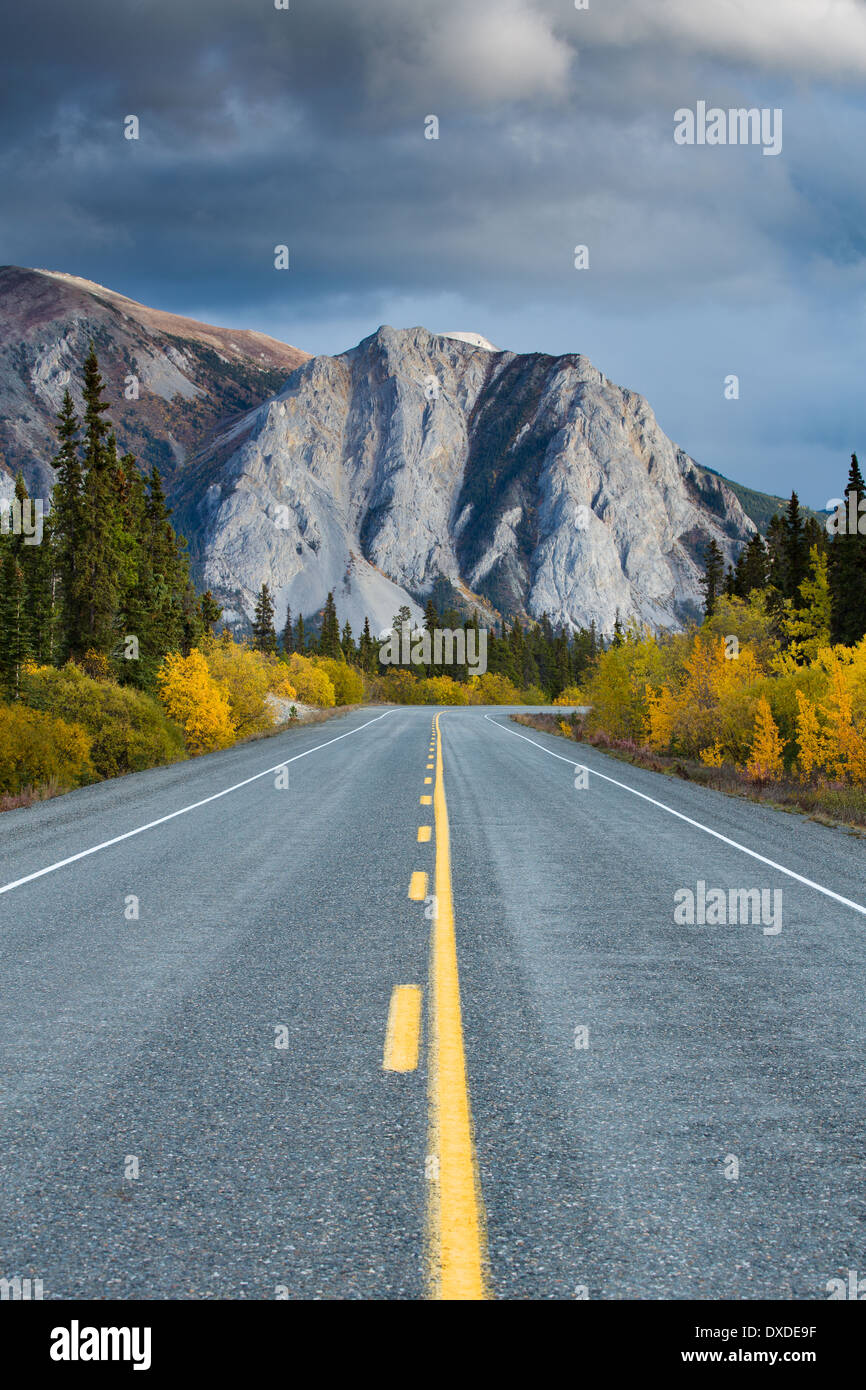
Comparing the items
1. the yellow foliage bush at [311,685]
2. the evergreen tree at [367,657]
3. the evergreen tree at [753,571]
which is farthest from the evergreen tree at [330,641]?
the evergreen tree at [753,571]

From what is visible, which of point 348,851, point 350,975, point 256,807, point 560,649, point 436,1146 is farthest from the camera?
point 560,649

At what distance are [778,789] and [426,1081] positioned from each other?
52.5ft

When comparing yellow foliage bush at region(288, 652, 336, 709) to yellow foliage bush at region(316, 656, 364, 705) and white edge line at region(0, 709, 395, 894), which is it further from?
white edge line at region(0, 709, 395, 894)

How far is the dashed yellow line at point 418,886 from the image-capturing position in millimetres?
7816

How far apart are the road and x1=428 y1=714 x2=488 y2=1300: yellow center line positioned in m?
0.01

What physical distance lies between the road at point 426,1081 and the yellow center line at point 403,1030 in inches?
0.6

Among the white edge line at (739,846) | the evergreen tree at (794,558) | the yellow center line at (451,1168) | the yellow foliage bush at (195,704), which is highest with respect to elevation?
the evergreen tree at (794,558)

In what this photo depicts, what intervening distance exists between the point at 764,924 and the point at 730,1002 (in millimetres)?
2246

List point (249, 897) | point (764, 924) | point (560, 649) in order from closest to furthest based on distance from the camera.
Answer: point (764, 924) < point (249, 897) < point (560, 649)

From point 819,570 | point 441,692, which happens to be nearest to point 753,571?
point 819,570

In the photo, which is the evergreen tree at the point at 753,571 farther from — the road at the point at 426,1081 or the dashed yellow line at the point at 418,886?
the road at the point at 426,1081
